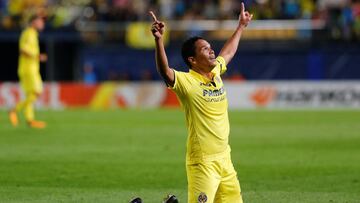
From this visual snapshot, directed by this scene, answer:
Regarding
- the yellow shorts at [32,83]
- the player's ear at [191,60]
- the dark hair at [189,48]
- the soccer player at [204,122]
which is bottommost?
the yellow shorts at [32,83]

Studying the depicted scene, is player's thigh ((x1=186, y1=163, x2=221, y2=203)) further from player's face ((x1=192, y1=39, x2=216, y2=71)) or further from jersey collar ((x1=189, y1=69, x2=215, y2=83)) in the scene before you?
player's face ((x1=192, y1=39, x2=216, y2=71))

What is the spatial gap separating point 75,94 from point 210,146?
85.6ft

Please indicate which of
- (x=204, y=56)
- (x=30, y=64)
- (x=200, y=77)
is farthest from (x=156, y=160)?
(x=30, y=64)

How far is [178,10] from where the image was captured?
122 feet

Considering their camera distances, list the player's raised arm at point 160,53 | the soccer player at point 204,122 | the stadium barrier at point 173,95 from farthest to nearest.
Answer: the stadium barrier at point 173,95, the soccer player at point 204,122, the player's raised arm at point 160,53

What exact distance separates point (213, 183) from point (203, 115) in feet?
2.27

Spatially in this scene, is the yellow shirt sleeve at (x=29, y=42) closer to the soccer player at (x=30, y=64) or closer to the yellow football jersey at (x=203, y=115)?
the soccer player at (x=30, y=64)

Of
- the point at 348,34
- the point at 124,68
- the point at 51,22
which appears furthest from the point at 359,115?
the point at 51,22

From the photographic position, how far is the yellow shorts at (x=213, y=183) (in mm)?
8438

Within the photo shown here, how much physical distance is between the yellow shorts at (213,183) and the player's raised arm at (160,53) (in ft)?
2.88

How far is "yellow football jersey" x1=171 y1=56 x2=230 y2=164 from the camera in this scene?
28.4 ft

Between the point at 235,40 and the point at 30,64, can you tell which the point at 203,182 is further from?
the point at 30,64

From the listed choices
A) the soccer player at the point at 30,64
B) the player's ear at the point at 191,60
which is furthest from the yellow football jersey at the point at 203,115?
the soccer player at the point at 30,64

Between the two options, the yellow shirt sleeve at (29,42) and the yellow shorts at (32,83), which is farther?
the yellow shorts at (32,83)
